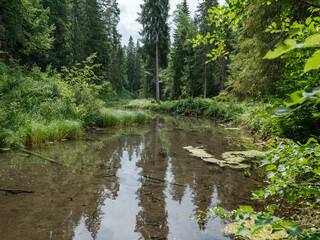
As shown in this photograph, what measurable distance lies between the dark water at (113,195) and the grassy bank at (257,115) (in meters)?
1.51

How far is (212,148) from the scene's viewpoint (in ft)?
19.6

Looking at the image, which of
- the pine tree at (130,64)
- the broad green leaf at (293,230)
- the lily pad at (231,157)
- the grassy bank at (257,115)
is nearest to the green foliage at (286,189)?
the broad green leaf at (293,230)

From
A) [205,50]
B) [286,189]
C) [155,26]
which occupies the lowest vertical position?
[286,189]

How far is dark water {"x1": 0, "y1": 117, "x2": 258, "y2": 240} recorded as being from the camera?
2188 mm

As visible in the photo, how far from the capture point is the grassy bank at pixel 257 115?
4.16 metres

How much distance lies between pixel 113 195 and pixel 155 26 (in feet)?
72.1

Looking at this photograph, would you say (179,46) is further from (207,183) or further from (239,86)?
(207,183)

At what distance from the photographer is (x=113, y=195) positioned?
3.01 meters

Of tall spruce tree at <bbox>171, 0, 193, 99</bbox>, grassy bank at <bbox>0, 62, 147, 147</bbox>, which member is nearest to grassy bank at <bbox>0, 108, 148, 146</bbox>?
grassy bank at <bbox>0, 62, 147, 147</bbox>

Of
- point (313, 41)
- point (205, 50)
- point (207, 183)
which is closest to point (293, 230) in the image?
point (313, 41)

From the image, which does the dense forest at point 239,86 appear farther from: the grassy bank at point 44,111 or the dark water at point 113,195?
the dark water at point 113,195

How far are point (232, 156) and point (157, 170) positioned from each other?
224cm

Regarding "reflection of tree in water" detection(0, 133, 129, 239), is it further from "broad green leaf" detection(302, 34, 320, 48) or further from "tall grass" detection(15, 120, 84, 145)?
"broad green leaf" detection(302, 34, 320, 48)

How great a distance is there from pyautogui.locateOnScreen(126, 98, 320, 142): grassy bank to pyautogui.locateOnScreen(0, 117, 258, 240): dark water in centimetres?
151
